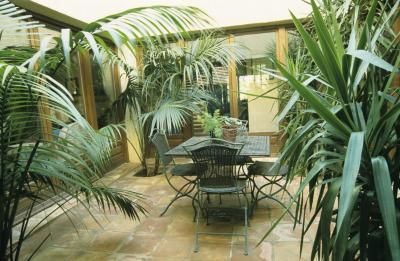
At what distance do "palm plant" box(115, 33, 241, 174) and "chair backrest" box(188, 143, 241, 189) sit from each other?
1045 mm

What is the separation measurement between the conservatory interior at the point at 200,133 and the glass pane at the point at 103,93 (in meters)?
0.03

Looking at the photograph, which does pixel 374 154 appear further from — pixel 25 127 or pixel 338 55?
pixel 25 127

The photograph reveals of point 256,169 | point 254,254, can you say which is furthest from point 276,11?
point 254,254

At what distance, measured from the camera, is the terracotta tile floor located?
2.25 metres

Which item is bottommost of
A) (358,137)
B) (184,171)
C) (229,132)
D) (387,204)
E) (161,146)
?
(184,171)

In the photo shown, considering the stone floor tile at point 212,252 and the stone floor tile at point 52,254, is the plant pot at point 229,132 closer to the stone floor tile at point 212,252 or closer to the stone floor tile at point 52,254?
the stone floor tile at point 212,252

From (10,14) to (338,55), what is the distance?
4.45ft

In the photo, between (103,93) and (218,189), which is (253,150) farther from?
(103,93)

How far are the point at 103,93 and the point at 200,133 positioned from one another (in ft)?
6.07

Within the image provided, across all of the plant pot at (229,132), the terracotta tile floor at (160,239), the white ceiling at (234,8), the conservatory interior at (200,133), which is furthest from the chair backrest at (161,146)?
the white ceiling at (234,8)

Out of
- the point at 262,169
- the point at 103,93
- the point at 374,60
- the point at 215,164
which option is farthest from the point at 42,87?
the point at 103,93

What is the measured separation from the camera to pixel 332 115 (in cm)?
94

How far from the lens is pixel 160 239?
2.52 m

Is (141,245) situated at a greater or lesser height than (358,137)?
lesser
